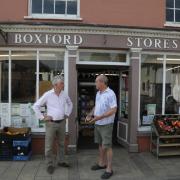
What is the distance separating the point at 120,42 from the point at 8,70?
9.12 ft

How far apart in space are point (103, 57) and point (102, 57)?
3 centimetres

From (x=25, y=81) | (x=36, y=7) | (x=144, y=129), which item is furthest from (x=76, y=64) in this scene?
(x=144, y=129)

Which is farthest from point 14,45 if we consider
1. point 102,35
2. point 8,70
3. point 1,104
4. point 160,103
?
point 160,103

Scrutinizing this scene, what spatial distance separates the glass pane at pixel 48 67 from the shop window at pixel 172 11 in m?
2.94

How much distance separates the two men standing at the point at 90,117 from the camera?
7590mm

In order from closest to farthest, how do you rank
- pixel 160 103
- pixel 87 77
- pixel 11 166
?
pixel 11 166 → pixel 160 103 → pixel 87 77

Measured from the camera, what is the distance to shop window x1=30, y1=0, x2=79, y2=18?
9.63 metres

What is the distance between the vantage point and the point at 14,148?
8789mm

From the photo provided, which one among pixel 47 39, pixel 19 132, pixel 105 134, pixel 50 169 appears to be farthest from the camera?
pixel 47 39

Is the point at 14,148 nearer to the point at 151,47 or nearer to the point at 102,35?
the point at 102,35

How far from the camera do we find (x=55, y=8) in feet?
31.9

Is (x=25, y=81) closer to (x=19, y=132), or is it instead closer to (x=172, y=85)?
(x=19, y=132)

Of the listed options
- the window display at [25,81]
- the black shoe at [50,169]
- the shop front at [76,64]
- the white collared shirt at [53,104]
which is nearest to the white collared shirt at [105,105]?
the white collared shirt at [53,104]

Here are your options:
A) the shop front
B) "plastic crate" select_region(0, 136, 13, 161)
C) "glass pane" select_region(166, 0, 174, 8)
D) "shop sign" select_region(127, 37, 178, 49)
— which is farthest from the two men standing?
"glass pane" select_region(166, 0, 174, 8)
